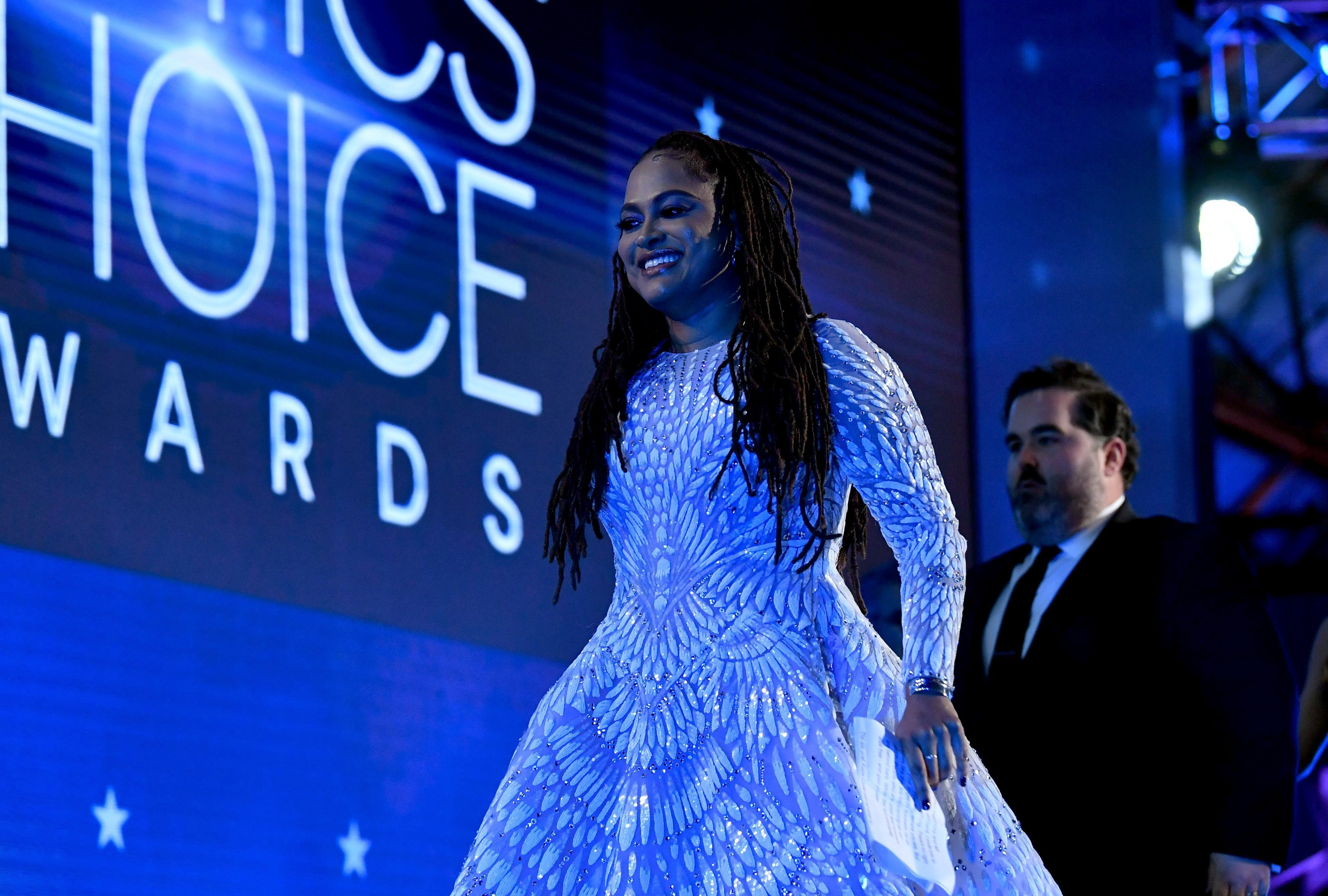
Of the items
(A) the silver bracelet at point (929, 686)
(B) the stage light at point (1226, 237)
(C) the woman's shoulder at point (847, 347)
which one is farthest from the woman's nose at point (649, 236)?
(B) the stage light at point (1226, 237)

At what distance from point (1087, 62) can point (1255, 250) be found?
34.0 inches

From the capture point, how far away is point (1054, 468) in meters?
3.36

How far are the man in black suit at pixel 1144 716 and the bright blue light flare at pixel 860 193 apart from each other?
81.3 inches

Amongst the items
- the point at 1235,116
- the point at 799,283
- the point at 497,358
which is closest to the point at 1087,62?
the point at 1235,116

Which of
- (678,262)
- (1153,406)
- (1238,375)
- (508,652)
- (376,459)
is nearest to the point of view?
(678,262)

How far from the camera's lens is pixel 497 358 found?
3.96m

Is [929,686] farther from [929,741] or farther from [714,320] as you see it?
[714,320]

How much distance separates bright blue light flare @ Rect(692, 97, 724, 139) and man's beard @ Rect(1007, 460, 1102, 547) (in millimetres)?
1646

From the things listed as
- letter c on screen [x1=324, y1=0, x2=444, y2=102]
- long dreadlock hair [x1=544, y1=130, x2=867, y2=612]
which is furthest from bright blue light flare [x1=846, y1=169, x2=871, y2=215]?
long dreadlock hair [x1=544, y1=130, x2=867, y2=612]

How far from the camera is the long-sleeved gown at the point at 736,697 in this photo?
5.74 feet

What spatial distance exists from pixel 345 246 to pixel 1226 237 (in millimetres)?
3287

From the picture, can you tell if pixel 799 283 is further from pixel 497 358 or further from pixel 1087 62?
pixel 1087 62

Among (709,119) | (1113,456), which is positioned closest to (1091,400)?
(1113,456)

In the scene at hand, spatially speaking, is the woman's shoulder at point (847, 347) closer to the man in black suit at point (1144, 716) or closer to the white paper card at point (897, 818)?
the white paper card at point (897, 818)
